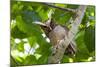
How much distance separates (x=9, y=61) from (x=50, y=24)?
0.56m

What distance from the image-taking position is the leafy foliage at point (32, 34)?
1946mm

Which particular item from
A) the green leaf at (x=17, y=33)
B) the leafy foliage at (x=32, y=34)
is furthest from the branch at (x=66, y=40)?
the green leaf at (x=17, y=33)

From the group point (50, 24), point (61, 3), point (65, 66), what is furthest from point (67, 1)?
point (65, 66)

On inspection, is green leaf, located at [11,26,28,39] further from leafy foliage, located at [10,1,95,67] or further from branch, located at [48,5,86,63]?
branch, located at [48,5,86,63]

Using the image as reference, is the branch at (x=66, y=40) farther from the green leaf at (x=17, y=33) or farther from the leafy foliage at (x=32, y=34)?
the green leaf at (x=17, y=33)

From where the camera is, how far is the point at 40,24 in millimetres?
2041

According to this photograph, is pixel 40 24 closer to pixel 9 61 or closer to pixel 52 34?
pixel 52 34

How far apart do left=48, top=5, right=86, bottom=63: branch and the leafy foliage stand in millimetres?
49

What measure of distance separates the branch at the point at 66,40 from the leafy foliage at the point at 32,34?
0.16 feet

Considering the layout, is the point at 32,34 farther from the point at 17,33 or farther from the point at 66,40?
the point at 66,40

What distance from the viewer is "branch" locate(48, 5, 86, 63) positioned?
2092 mm

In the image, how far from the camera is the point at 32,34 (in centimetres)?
201
